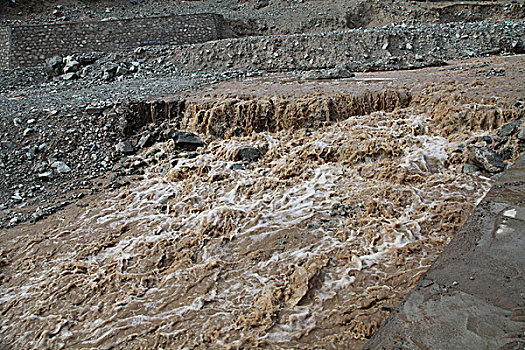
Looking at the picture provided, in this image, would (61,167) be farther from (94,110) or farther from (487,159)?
(487,159)

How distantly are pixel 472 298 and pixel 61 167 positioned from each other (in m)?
7.15

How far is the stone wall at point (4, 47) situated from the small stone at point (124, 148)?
8399mm

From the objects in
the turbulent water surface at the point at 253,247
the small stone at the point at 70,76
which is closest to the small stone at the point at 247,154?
the turbulent water surface at the point at 253,247

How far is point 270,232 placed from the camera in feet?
17.4

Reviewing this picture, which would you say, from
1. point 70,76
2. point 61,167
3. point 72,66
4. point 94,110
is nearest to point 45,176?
point 61,167

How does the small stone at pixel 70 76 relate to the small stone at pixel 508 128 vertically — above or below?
above

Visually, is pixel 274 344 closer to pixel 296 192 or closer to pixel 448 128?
pixel 296 192

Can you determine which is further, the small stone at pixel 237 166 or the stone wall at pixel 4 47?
the stone wall at pixel 4 47

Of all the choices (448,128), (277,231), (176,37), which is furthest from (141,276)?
(176,37)

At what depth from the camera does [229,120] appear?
7.84 metres

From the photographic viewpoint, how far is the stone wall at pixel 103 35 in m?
13.1

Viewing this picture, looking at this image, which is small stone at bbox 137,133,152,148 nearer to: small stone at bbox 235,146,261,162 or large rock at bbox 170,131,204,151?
large rock at bbox 170,131,204,151

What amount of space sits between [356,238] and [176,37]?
475 inches

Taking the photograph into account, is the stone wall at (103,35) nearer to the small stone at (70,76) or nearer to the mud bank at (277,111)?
the small stone at (70,76)
